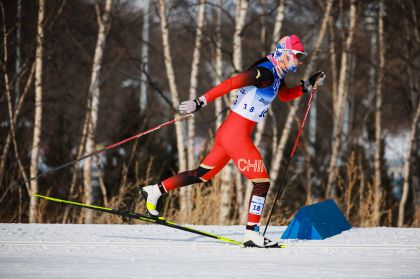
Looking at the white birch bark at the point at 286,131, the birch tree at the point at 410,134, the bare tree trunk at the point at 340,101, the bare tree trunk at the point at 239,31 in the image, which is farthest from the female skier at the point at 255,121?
the birch tree at the point at 410,134

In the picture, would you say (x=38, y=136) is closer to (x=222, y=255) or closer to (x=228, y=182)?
(x=228, y=182)

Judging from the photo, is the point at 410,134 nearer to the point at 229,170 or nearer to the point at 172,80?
the point at 172,80

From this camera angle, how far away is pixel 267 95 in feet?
20.9

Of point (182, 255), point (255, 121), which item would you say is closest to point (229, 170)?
point (255, 121)

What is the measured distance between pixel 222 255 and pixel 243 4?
6.24 metres

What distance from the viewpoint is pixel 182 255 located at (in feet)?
19.0

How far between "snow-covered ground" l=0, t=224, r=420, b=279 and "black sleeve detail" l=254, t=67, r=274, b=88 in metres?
1.38

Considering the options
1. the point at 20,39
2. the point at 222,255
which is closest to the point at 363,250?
the point at 222,255

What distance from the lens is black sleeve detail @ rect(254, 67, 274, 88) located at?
6227 mm

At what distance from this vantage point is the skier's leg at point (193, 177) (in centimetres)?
654

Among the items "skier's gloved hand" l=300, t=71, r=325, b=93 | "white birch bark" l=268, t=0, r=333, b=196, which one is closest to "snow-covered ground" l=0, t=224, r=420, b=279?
"skier's gloved hand" l=300, t=71, r=325, b=93

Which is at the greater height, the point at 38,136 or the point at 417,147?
the point at 417,147

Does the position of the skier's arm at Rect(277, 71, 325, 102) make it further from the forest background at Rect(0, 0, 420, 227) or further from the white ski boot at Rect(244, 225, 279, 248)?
the forest background at Rect(0, 0, 420, 227)

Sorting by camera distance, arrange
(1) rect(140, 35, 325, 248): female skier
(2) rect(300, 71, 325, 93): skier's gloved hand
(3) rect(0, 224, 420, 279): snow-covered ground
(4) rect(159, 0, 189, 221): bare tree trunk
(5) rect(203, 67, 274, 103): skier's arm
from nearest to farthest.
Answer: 1. (3) rect(0, 224, 420, 279): snow-covered ground
2. (5) rect(203, 67, 274, 103): skier's arm
3. (1) rect(140, 35, 325, 248): female skier
4. (2) rect(300, 71, 325, 93): skier's gloved hand
5. (4) rect(159, 0, 189, 221): bare tree trunk
